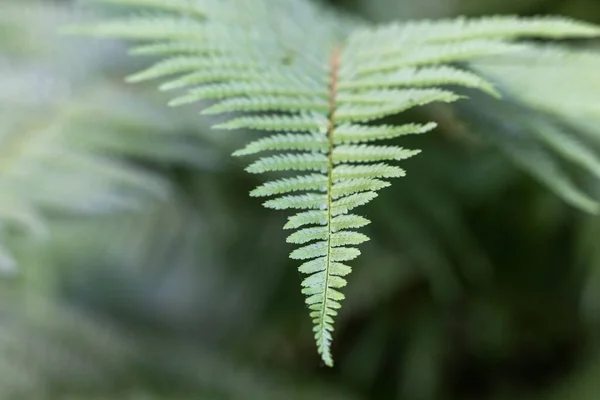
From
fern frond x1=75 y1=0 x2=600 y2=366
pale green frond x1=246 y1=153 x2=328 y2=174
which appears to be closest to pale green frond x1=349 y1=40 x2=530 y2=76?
fern frond x1=75 y1=0 x2=600 y2=366

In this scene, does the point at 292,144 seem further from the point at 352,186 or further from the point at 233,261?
the point at 233,261

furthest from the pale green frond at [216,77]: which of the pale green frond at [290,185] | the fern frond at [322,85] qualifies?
the pale green frond at [290,185]

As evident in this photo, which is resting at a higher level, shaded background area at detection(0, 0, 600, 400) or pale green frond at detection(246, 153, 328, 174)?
pale green frond at detection(246, 153, 328, 174)

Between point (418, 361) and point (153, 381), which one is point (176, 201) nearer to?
point (153, 381)

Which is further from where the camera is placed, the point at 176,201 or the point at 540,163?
the point at 176,201

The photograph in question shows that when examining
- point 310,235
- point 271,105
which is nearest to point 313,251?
point 310,235

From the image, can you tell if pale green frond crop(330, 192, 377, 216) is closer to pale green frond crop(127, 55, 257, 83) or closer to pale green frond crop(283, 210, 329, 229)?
pale green frond crop(283, 210, 329, 229)

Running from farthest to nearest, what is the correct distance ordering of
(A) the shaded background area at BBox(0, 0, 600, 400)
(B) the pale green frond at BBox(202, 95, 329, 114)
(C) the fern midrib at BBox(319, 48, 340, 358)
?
(A) the shaded background area at BBox(0, 0, 600, 400)
(B) the pale green frond at BBox(202, 95, 329, 114)
(C) the fern midrib at BBox(319, 48, 340, 358)

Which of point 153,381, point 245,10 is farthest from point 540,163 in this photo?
point 153,381
